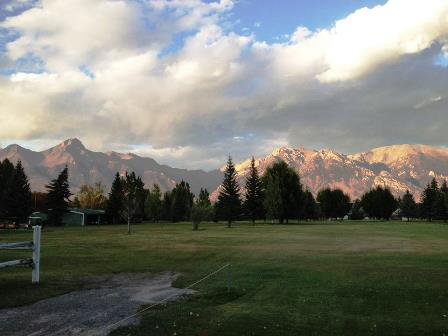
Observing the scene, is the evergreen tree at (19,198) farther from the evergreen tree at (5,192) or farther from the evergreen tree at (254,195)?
the evergreen tree at (254,195)

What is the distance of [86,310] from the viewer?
11.1 metres

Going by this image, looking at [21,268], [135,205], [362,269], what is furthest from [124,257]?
[135,205]

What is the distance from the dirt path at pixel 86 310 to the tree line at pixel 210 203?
46.3 meters

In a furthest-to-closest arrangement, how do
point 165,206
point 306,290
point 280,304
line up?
1. point 165,206
2. point 306,290
3. point 280,304

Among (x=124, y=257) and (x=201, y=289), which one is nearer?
(x=201, y=289)

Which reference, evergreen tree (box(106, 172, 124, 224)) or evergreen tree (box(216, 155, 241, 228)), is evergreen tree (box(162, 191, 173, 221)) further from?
evergreen tree (box(216, 155, 241, 228))

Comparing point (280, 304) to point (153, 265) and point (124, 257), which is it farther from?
point (124, 257)

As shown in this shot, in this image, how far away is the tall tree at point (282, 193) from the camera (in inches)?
3703

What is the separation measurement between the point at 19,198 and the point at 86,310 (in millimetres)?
80847

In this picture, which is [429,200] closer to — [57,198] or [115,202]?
[115,202]

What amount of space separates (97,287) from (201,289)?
3.47 m

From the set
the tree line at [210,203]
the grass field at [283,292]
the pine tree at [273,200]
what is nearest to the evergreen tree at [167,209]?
the tree line at [210,203]

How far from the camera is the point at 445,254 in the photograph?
2638 cm

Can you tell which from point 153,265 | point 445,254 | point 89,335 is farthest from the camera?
point 445,254
